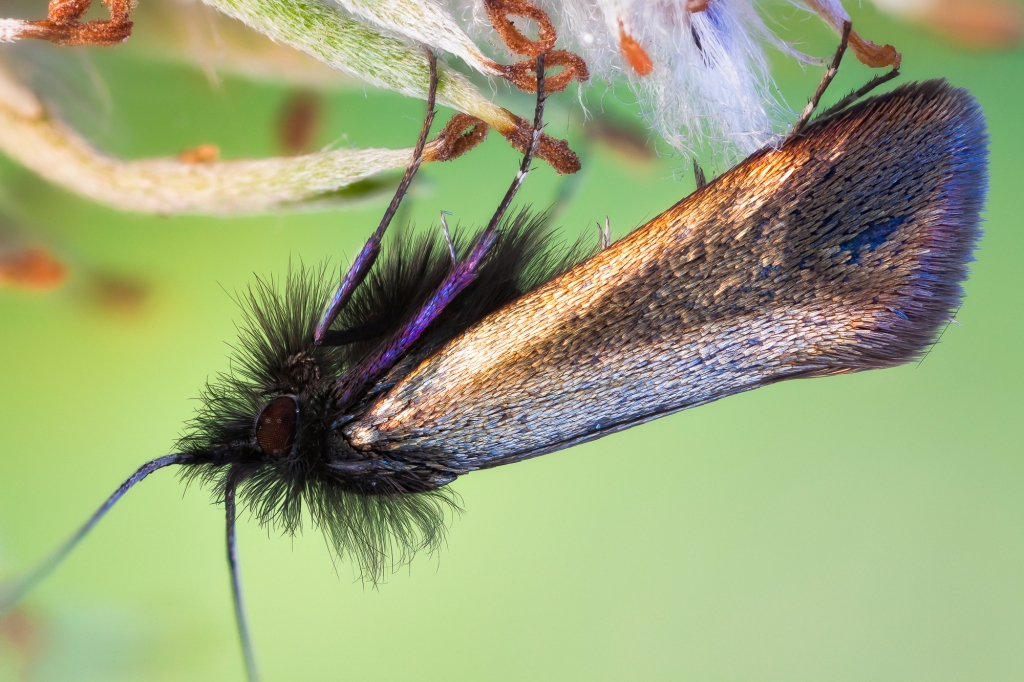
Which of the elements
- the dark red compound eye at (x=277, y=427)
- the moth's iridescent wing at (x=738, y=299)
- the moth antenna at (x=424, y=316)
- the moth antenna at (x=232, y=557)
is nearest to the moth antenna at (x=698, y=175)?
the moth's iridescent wing at (x=738, y=299)

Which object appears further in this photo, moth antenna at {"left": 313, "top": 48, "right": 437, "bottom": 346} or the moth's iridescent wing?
moth antenna at {"left": 313, "top": 48, "right": 437, "bottom": 346}

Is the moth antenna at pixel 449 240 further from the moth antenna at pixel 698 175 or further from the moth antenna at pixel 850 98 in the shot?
the moth antenna at pixel 850 98

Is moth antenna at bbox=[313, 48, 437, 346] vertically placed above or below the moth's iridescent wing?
above

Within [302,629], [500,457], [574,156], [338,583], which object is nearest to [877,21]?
[574,156]

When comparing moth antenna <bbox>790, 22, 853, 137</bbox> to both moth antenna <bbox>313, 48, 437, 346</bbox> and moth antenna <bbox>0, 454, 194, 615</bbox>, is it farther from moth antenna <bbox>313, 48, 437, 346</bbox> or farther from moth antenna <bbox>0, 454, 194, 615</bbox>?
moth antenna <bbox>0, 454, 194, 615</bbox>

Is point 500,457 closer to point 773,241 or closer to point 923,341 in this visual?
point 773,241

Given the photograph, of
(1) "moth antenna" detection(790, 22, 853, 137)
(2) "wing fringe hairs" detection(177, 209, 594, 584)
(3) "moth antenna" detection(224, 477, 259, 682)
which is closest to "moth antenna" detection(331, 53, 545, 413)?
(2) "wing fringe hairs" detection(177, 209, 594, 584)
